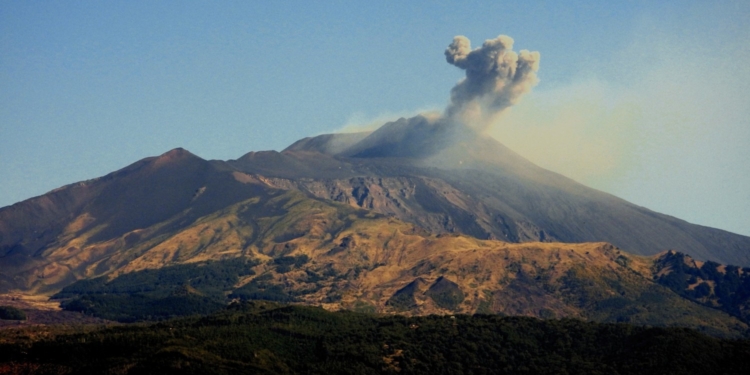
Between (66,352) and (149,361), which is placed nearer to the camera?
(149,361)

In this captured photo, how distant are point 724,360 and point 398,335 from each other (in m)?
58.5

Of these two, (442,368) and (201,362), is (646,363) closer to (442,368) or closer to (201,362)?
(442,368)

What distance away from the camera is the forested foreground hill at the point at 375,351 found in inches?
6403

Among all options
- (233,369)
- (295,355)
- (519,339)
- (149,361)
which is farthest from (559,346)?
(149,361)

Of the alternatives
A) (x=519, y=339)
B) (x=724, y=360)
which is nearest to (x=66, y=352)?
(x=519, y=339)

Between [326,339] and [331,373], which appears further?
[326,339]

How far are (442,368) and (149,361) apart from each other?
50.9m

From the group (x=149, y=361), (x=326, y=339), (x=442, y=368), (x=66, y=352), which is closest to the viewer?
(x=149, y=361)

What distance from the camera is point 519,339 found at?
193500 mm

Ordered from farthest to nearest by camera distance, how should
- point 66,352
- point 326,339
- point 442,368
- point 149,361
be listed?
point 326,339, point 442,368, point 66,352, point 149,361

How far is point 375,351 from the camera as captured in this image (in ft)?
601

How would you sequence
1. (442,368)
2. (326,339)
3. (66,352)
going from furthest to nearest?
(326,339) < (442,368) < (66,352)

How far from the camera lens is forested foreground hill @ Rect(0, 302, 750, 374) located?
163 meters

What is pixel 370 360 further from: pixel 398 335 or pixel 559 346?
pixel 559 346
